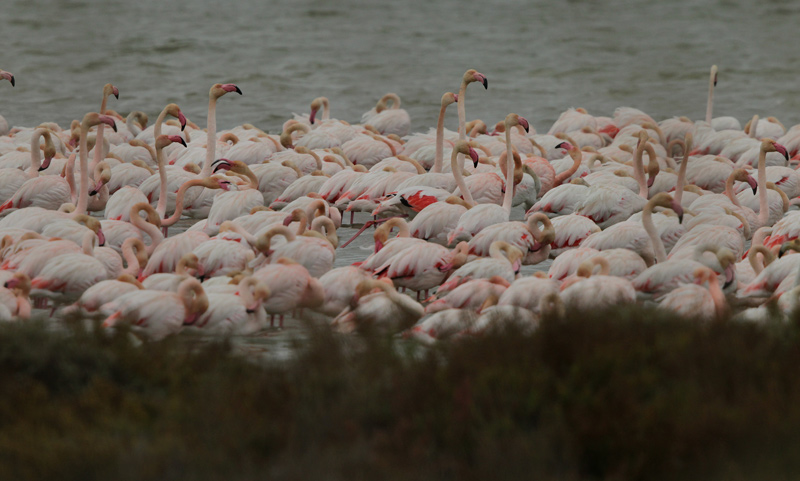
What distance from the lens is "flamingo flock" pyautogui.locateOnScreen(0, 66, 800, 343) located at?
639 centimetres

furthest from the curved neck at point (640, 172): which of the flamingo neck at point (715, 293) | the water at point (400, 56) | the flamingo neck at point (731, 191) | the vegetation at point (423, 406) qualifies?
the water at point (400, 56)

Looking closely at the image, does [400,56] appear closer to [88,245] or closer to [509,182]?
[509,182]

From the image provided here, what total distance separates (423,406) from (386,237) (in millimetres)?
3993

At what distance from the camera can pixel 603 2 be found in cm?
3678

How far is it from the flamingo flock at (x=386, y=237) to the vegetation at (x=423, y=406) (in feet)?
1.53

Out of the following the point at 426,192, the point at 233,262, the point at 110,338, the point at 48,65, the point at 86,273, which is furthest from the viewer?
the point at 48,65

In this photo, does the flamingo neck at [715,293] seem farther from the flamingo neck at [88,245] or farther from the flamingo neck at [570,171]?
the flamingo neck at [570,171]

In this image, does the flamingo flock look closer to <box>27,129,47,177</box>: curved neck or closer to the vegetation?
<box>27,129,47,177</box>: curved neck

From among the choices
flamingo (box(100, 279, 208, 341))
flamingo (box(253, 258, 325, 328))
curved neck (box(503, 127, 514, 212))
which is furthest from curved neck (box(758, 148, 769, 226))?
flamingo (box(100, 279, 208, 341))

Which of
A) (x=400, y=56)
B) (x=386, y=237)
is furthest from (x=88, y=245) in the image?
(x=400, y=56)

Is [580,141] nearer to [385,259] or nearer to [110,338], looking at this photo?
[385,259]

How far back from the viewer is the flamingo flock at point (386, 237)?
6.39m

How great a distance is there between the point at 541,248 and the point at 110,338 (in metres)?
4.34

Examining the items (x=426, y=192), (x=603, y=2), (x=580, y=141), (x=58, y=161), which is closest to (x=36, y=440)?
(x=426, y=192)
